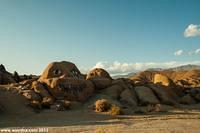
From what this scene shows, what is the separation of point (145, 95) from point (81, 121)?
1196 cm

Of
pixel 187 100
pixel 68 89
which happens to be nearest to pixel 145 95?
pixel 187 100

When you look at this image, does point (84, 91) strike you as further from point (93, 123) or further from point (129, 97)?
point (93, 123)

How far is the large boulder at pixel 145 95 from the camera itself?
29.5 meters

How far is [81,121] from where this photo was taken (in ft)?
66.4

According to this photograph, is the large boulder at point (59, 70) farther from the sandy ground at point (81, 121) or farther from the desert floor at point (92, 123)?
the desert floor at point (92, 123)

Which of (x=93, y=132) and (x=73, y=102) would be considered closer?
(x=93, y=132)

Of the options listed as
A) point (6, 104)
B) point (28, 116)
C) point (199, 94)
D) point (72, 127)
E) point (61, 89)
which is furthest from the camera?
point (199, 94)

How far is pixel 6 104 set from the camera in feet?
81.5

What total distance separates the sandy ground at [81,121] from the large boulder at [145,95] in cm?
479

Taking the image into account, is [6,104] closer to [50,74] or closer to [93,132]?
[50,74]

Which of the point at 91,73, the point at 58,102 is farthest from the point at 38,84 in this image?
the point at 91,73

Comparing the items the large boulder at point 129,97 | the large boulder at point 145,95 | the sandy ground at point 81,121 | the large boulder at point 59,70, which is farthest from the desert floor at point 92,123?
the large boulder at point 59,70

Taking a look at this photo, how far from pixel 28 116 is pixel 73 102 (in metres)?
5.48

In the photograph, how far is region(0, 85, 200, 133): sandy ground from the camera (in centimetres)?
1658
